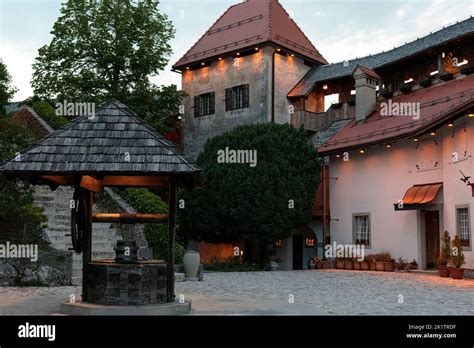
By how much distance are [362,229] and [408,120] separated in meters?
5.25

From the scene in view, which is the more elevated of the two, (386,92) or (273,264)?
(386,92)

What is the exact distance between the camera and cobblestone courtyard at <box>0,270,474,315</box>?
11188 mm

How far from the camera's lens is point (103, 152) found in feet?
34.1

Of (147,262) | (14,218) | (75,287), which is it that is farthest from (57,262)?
(147,262)

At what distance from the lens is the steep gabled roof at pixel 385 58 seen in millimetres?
27031

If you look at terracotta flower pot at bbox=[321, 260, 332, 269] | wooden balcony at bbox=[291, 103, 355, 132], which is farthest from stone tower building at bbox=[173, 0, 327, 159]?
terracotta flower pot at bbox=[321, 260, 332, 269]

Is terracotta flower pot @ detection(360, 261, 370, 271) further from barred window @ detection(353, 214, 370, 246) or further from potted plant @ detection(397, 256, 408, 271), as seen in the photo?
potted plant @ detection(397, 256, 408, 271)

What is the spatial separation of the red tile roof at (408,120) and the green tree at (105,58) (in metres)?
10.9

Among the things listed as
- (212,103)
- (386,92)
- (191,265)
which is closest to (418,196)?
(386,92)

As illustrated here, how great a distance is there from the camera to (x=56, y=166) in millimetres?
10055

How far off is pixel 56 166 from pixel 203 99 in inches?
1020

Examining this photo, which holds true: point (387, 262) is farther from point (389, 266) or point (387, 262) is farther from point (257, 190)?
point (257, 190)

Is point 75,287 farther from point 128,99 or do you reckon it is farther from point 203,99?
point 203,99
